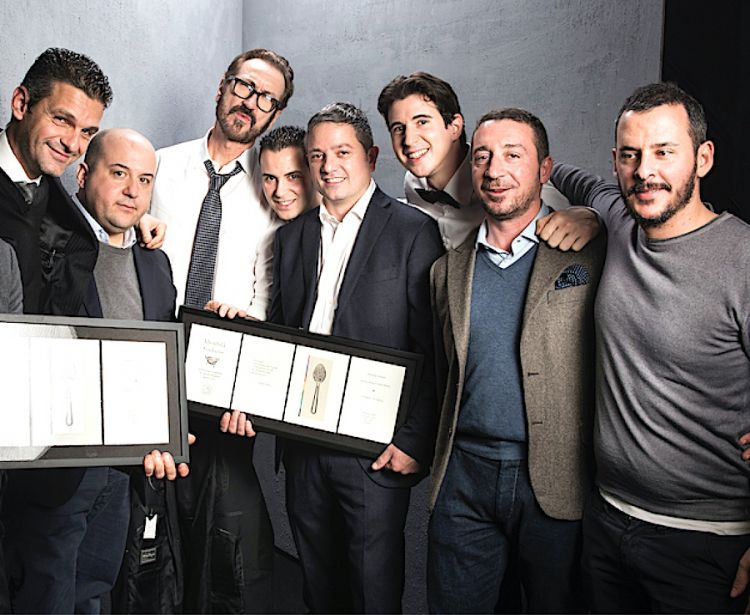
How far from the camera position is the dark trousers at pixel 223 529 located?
112 inches

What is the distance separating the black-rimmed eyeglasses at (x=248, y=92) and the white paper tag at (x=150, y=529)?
56.7 inches

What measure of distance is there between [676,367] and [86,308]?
5.66ft

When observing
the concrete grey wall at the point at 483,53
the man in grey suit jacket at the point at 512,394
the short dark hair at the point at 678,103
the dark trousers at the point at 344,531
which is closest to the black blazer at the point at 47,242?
the dark trousers at the point at 344,531

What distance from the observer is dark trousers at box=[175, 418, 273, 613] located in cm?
284

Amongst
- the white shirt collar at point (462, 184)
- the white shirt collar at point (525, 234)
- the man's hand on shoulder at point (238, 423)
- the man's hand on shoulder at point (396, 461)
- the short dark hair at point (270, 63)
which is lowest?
the man's hand on shoulder at point (396, 461)

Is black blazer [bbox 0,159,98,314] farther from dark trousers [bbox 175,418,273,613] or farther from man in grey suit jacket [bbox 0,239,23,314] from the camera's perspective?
dark trousers [bbox 175,418,273,613]

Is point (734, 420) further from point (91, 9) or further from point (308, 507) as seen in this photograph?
point (91, 9)

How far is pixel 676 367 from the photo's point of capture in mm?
1897

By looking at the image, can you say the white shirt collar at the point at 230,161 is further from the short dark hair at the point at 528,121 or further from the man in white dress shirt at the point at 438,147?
the short dark hair at the point at 528,121

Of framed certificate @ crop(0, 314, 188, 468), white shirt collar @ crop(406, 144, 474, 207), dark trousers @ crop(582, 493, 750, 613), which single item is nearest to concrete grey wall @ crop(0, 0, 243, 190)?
framed certificate @ crop(0, 314, 188, 468)

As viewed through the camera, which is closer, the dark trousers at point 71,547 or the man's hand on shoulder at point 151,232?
the dark trousers at point 71,547

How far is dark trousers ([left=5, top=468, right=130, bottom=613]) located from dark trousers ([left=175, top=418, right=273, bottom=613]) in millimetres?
237

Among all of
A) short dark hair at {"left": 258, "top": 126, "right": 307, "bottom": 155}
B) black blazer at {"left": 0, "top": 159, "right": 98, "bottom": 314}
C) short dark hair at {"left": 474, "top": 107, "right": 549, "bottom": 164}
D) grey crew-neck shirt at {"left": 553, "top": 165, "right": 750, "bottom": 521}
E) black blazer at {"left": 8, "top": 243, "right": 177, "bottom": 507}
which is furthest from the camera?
short dark hair at {"left": 258, "top": 126, "right": 307, "bottom": 155}

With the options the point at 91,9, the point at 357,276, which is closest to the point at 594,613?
the point at 357,276
